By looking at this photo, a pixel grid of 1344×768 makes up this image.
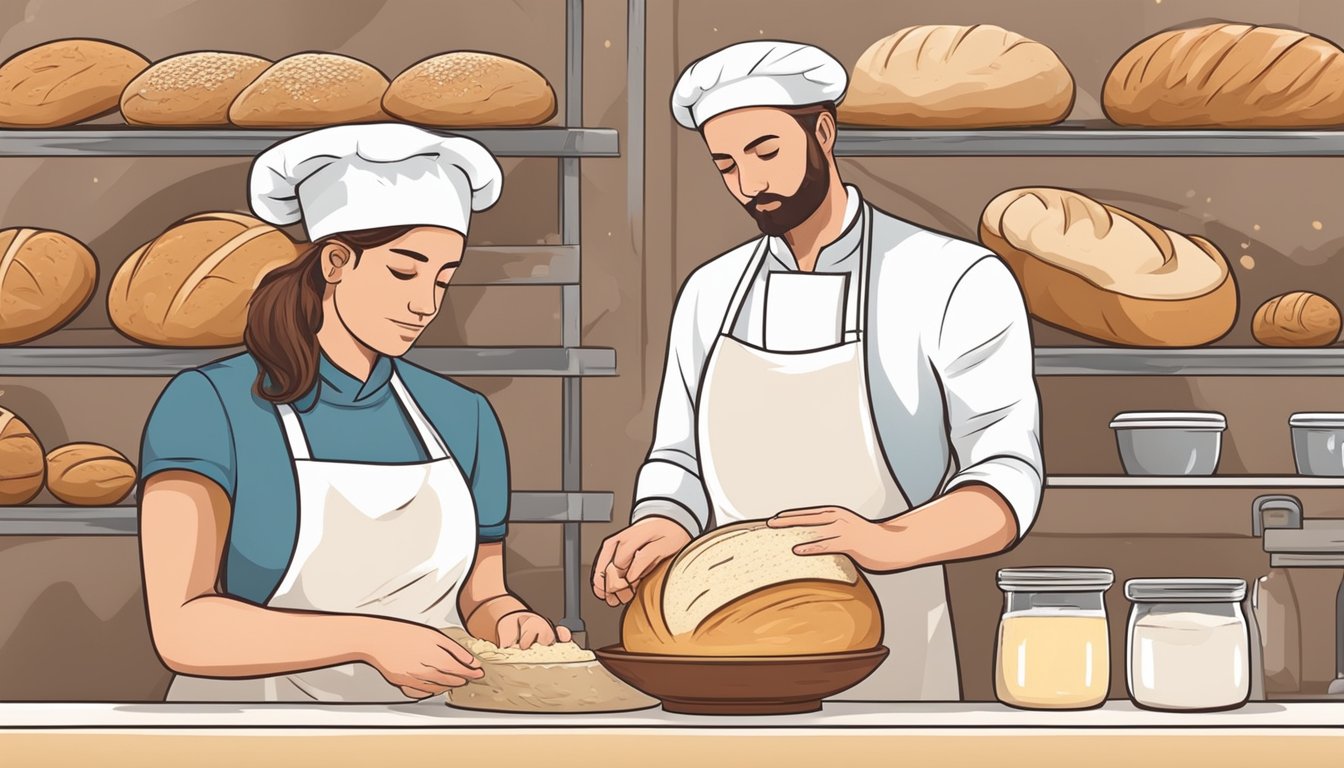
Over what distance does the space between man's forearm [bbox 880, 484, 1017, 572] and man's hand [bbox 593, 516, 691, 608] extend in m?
0.33

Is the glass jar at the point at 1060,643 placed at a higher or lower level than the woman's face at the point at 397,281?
lower

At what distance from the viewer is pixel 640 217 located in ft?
8.86

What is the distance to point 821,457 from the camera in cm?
243

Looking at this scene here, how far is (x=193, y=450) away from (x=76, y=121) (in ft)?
2.78

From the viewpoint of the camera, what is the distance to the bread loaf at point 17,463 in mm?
2416

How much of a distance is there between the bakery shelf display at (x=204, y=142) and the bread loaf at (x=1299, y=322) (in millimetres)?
1173

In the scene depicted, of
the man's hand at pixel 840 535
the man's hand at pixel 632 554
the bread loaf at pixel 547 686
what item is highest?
the man's hand at pixel 840 535

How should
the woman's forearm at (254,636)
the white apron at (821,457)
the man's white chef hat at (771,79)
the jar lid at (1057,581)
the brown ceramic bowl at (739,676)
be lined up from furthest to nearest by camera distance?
the white apron at (821,457)
the man's white chef hat at (771,79)
the woman's forearm at (254,636)
the jar lid at (1057,581)
the brown ceramic bowl at (739,676)

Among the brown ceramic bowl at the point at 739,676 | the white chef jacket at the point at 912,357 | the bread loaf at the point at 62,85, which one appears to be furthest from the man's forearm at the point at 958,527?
the bread loaf at the point at 62,85

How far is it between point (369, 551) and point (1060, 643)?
112 centimetres

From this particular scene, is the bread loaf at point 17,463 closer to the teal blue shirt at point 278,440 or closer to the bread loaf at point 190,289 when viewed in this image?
the bread loaf at point 190,289

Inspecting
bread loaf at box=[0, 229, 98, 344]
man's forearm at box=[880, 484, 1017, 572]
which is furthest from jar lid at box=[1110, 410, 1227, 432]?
A: bread loaf at box=[0, 229, 98, 344]

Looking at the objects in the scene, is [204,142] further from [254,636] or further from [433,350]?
[254,636]

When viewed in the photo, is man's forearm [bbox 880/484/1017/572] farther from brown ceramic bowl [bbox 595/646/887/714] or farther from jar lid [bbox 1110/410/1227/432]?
brown ceramic bowl [bbox 595/646/887/714]
